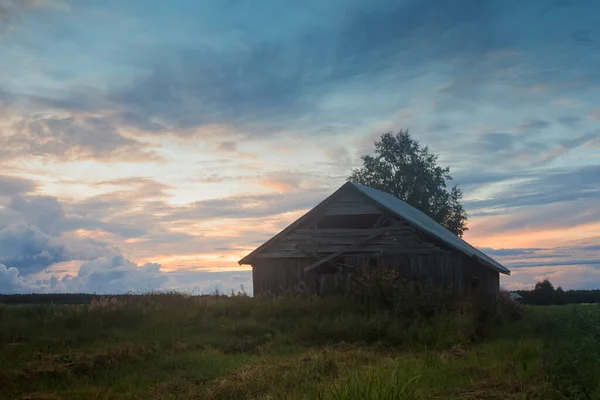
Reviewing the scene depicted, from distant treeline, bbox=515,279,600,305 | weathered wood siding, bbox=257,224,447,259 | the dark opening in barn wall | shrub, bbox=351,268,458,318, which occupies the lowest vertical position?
distant treeline, bbox=515,279,600,305

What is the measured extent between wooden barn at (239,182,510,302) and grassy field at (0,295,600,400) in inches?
144

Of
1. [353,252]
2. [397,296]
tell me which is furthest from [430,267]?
[397,296]

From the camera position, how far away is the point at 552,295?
180ft

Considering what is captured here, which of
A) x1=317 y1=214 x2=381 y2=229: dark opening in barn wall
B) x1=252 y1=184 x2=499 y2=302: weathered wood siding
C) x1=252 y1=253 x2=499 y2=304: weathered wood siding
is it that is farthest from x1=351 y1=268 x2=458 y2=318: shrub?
x1=317 y1=214 x2=381 y2=229: dark opening in barn wall

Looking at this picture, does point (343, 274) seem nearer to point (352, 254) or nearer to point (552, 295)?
point (352, 254)

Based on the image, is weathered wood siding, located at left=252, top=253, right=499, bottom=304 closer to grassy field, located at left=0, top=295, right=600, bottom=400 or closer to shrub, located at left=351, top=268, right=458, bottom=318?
shrub, located at left=351, top=268, right=458, bottom=318

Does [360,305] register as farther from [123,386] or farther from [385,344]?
[123,386]

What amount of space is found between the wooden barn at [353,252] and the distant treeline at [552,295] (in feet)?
98.9

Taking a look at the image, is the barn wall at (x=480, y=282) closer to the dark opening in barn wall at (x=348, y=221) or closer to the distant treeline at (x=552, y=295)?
the dark opening in barn wall at (x=348, y=221)

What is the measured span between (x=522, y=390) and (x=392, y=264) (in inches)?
631

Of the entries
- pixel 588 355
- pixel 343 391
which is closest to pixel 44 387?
pixel 343 391

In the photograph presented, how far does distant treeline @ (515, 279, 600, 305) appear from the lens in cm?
5409

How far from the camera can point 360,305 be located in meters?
21.0

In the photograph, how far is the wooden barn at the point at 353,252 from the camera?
25062mm
